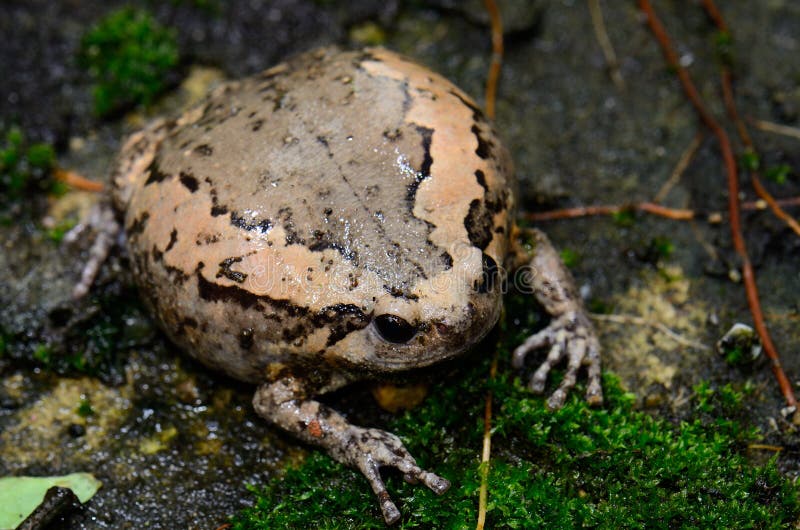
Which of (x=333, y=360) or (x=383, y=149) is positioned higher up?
(x=383, y=149)

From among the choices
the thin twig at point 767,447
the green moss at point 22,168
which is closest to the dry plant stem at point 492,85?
the thin twig at point 767,447

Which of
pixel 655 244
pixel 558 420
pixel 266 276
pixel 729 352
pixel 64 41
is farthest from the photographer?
pixel 64 41

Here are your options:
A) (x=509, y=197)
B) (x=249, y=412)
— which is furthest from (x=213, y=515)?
(x=509, y=197)

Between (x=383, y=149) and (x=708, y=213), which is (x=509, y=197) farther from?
(x=708, y=213)

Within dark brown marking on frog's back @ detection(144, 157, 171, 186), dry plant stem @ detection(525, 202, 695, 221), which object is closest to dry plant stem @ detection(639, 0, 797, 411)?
dry plant stem @ detection(525, 202, 695, 221)

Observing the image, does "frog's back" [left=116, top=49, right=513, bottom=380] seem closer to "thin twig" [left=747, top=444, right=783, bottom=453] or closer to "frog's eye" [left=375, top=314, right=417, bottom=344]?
"frog's eye" [left=375, top=314, right=417, bottom=344]

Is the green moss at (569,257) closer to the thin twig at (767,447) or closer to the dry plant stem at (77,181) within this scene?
the thin twig at (767,447)
